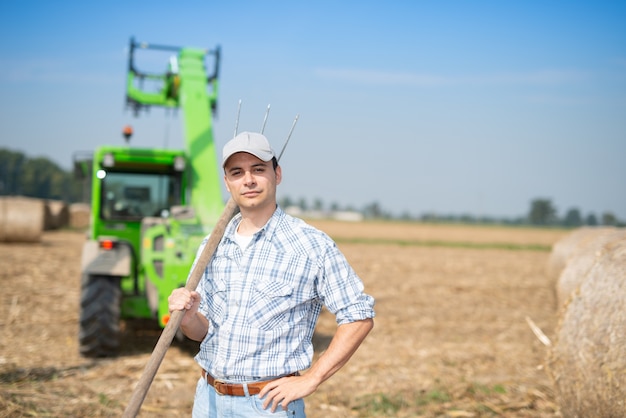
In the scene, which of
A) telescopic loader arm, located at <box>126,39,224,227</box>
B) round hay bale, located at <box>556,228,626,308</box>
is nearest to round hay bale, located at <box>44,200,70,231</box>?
telescopic loader arm, located at <box>126,39,224,227</box>

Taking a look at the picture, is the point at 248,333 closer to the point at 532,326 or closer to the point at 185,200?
the point at 185,200

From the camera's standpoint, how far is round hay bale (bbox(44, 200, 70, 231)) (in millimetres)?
28641

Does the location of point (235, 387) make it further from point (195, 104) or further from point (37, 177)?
point (37, 177)

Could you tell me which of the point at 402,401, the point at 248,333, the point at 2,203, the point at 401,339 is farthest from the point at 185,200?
the point at 2,203

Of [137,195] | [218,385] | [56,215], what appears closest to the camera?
[218,385]

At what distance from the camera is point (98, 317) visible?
21.5 ft

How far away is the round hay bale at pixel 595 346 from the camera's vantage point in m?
3.83

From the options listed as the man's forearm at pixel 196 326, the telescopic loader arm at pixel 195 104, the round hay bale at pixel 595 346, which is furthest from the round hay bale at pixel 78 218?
the man's forearm at pixel 196 326

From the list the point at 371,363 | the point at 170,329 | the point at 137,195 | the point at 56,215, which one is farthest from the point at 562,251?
the point at 56,215

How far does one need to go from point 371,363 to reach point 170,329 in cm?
451

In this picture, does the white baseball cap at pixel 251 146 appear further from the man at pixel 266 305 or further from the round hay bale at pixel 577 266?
the round hay bale at pixel 577 266

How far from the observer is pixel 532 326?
28.7ft

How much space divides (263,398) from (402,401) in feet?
10.6

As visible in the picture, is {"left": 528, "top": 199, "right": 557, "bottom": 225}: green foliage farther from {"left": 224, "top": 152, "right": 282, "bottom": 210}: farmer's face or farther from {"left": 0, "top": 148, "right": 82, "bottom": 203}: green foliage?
{"left": 224, "top": 152, "right": 282, "bottom": 210}: farmer's face
